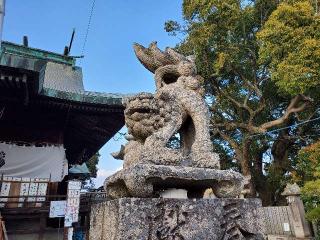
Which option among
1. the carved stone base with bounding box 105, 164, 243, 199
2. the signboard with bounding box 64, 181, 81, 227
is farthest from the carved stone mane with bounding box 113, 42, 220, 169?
the signboard with bounding box 64, 181, 81, 227

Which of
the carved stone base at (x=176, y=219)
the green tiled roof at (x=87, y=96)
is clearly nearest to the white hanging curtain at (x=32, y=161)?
the green tiled roof at (x=87, y=96)

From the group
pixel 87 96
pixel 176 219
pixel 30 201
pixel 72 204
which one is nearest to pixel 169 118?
pixel 176 219

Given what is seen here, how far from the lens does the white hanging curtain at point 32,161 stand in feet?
28.7

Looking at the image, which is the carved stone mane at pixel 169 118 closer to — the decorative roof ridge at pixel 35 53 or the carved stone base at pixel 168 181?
the carved stone base at pixel 168 181

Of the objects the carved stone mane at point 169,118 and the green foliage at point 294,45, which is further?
the green foliage at point 294,45

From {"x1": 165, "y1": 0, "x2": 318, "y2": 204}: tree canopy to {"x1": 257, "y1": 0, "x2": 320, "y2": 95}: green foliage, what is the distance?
0.18 feet

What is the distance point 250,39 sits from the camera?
1227cm

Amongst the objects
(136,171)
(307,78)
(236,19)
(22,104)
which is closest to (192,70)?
(136,171)

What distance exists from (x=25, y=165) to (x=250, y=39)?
31.9 feet

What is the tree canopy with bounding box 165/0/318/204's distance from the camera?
10977mm

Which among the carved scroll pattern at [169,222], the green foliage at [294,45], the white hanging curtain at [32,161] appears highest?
the green foliage at [294,45]

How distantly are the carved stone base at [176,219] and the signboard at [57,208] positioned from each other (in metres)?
5.41

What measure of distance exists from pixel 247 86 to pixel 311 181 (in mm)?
5556

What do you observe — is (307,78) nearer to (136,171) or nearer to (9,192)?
(136,171)
